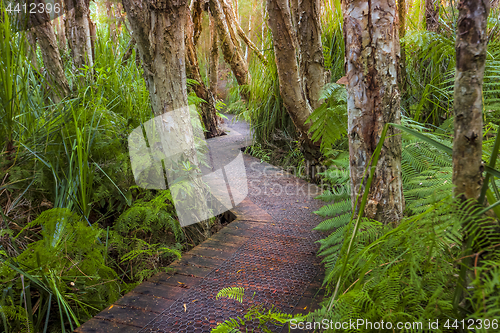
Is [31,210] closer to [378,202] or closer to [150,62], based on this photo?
[150,62]

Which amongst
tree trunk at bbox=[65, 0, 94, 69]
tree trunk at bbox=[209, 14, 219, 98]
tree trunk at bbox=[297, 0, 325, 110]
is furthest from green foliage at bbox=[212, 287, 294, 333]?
tree trunk at bbox=[209, 14, 219, 98]

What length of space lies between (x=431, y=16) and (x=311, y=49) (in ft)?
4.32

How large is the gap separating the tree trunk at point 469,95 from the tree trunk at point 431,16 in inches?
122

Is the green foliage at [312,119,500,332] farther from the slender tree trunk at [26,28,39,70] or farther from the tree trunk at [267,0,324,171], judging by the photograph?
the slender tree trunk at [26,28,39,70]

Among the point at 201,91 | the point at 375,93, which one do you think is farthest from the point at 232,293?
the point at 201,91

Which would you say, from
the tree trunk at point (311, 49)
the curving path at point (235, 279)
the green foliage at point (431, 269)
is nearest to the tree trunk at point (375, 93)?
the green foliage at point (431, 269)

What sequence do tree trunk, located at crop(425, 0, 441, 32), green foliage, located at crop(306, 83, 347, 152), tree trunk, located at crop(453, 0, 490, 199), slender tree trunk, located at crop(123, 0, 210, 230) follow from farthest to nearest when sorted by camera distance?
tree trunk, located at crop(425, 0, 441, 32) < slender tree trunk, located at crop(123, 0, 210, 230) < green foliage, located at crop(306, 83, 347, 152) < tree trunk, located at crop(453, 0, 490, 199)

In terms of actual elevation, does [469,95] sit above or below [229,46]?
below

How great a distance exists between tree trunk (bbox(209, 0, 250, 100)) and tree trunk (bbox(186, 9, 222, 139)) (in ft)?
3.11

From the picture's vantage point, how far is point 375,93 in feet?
4.43

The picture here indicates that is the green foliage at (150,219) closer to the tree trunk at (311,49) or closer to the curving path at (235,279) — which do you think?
the curving path at (235,279)

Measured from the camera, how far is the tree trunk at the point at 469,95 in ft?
2.07

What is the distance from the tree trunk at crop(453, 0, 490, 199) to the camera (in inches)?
24.9

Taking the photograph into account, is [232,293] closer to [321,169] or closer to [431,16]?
[321,169]
